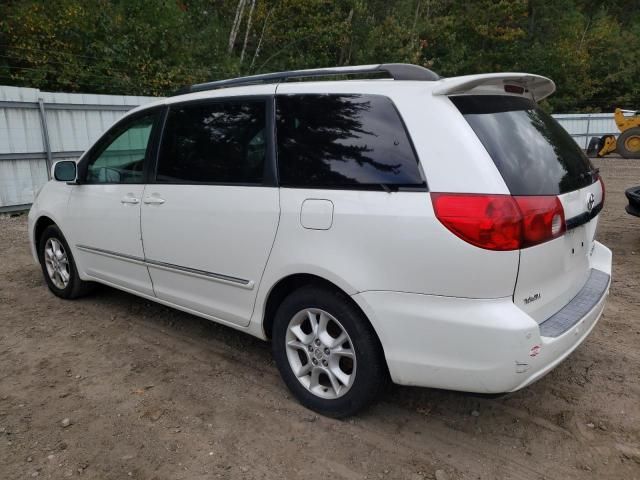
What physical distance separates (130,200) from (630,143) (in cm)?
1805

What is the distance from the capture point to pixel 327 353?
281 cm

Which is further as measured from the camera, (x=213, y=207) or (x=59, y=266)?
(x=59, y=266)

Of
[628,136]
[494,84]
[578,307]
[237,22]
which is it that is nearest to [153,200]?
[494,84]

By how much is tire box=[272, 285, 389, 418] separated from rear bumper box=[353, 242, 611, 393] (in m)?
0.12

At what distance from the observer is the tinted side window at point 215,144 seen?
3.10 metres

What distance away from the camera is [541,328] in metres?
2.43

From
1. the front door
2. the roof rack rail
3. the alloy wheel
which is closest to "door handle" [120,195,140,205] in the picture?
the front door

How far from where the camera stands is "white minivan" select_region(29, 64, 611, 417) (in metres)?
2.31

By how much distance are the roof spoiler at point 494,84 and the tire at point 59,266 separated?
3585mm

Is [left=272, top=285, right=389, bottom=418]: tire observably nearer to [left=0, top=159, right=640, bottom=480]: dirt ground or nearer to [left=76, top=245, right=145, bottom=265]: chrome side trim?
[left=0, top=159, right=640, bottom=480]: dirt ground

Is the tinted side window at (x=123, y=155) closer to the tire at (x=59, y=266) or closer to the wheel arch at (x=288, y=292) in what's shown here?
the tire at (x=59, y=266)

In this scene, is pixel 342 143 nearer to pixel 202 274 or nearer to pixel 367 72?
pixel 367 72

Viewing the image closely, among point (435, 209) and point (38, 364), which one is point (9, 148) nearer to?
point (38, 364)

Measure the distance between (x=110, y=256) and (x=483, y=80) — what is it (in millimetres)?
3047
